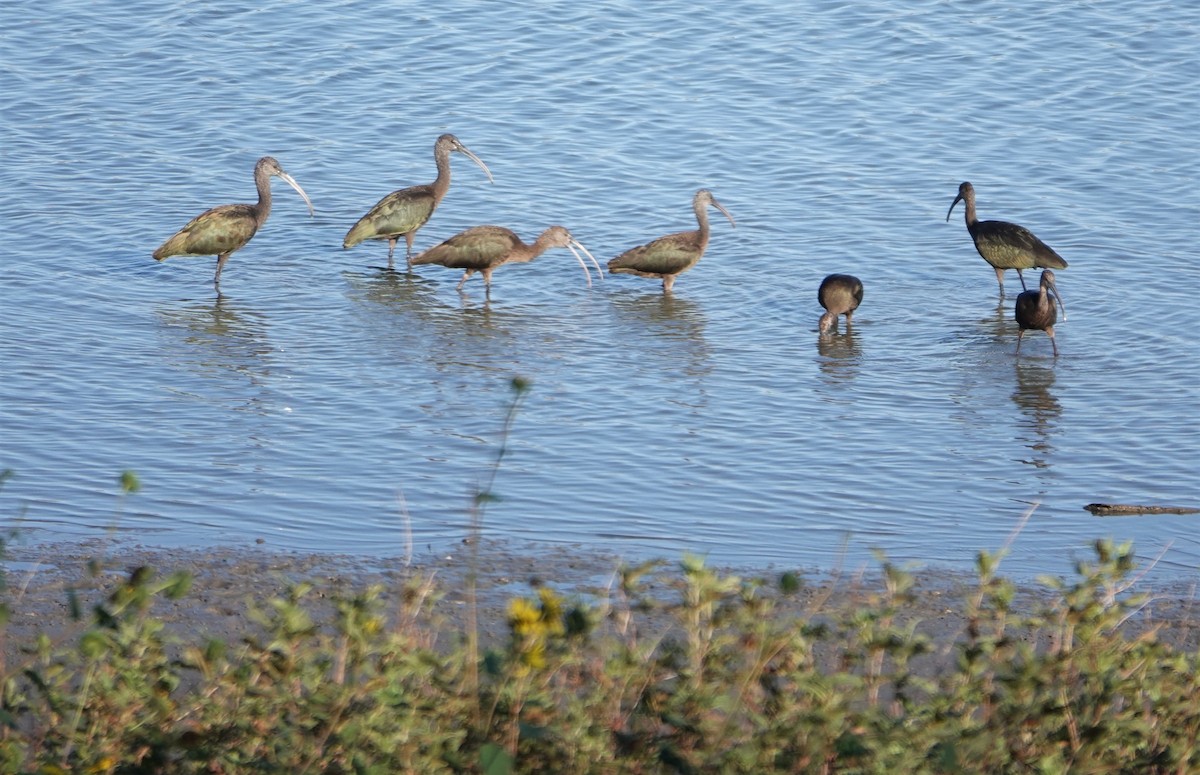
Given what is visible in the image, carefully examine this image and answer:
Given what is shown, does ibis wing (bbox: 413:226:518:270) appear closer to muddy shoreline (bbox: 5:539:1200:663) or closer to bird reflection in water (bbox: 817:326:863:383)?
bird reflection in water (bbox: 817:326:863:383)

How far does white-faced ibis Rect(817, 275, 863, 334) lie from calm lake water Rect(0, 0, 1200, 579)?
0.75ft

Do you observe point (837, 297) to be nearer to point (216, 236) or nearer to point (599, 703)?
point (216, 236)

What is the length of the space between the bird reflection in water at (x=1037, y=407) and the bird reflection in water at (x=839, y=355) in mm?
1141

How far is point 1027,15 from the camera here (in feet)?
78.1

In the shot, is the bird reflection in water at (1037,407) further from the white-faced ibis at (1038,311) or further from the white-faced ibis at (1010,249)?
the white-faced ibis at (1010,249)

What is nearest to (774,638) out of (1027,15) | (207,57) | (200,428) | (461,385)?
(200,428)

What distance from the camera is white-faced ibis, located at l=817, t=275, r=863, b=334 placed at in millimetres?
12891

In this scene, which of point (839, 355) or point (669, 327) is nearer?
point (839, 355)

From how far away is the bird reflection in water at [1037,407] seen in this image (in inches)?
402

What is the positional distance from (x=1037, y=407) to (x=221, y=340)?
590 centimetres

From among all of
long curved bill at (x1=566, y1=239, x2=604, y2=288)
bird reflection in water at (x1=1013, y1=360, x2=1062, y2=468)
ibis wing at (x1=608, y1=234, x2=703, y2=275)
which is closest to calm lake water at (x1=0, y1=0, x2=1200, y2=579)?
bird reflection in water at (x1=1013, y1=360, x2=1062, y2=468)

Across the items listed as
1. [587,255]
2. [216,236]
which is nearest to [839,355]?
[587,255]

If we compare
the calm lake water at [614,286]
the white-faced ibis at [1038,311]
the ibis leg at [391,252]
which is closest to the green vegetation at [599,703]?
the calm lake water at [614,286]

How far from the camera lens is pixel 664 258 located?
14.3m
